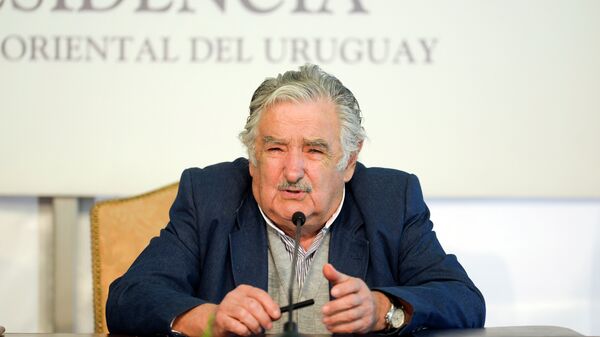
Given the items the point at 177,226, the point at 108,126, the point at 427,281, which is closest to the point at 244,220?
the point at 177,226

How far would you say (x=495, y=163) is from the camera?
3.67 meters

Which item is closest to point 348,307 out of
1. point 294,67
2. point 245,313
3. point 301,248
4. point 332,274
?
point 332,274

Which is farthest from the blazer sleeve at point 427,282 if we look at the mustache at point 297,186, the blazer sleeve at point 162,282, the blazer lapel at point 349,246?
the blazer sleeve at point 162,282

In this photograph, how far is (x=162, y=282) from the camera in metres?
2.41

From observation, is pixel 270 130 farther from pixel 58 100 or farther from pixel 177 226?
pixel 58 100

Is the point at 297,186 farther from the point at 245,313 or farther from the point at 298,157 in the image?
the point at 245,313

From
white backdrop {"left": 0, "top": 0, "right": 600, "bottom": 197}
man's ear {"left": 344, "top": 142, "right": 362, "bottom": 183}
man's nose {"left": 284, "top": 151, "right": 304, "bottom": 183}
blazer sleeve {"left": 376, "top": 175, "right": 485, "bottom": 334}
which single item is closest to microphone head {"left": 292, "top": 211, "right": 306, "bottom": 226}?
man's nose {"left": 284, "top": 151, "right": 304, "bottom": 183}

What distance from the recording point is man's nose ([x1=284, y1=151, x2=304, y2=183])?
2.46 m

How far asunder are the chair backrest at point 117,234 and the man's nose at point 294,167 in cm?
74

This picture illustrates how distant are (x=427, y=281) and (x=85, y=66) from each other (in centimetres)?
177

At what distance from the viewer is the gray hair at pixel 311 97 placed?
2543 millimetres

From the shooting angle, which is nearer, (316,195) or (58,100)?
(316,195)

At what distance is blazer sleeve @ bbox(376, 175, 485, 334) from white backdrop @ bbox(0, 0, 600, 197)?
0.93 m

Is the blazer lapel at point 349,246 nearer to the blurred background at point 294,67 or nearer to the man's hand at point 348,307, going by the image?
the man's hand at point 348,307
